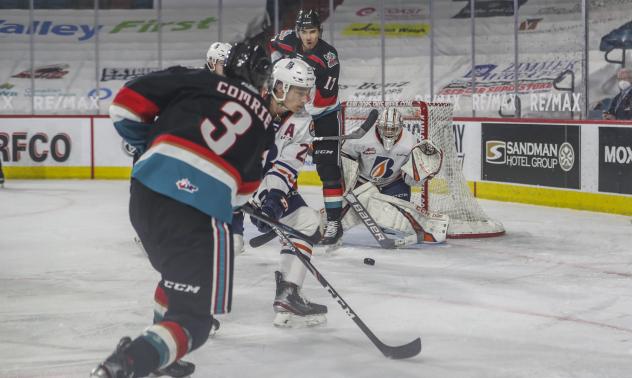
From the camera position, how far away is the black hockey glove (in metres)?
3.64

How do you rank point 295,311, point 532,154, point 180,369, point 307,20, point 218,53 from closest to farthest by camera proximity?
point 180,369 < point 295,311 < point 218,53 < point 307,20 < point 532,154

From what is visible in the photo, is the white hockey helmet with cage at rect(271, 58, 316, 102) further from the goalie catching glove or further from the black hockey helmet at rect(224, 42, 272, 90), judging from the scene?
the goalie catching glove

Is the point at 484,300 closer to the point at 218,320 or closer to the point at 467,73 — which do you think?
the point at 218,320

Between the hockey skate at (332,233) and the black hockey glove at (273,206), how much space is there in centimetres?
180

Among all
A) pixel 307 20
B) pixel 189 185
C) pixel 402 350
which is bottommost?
pixel 402 350

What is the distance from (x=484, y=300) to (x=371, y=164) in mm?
1930

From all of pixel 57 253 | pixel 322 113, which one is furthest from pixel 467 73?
pixel 57 253

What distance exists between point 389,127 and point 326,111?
1.48 feet

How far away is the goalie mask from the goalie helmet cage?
40cm

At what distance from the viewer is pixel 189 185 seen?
2.25 meters

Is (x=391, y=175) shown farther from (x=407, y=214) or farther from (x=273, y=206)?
(x=273, y=206)

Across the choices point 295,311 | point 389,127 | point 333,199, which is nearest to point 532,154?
point 389,127

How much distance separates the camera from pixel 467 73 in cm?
1202

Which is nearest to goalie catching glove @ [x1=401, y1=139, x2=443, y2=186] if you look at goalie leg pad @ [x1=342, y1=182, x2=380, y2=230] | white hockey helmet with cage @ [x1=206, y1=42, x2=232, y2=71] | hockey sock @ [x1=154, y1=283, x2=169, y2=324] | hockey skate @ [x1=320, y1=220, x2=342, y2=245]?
goalie leg pad @ [x1=342, y1=182, x2=380, y2=230]
